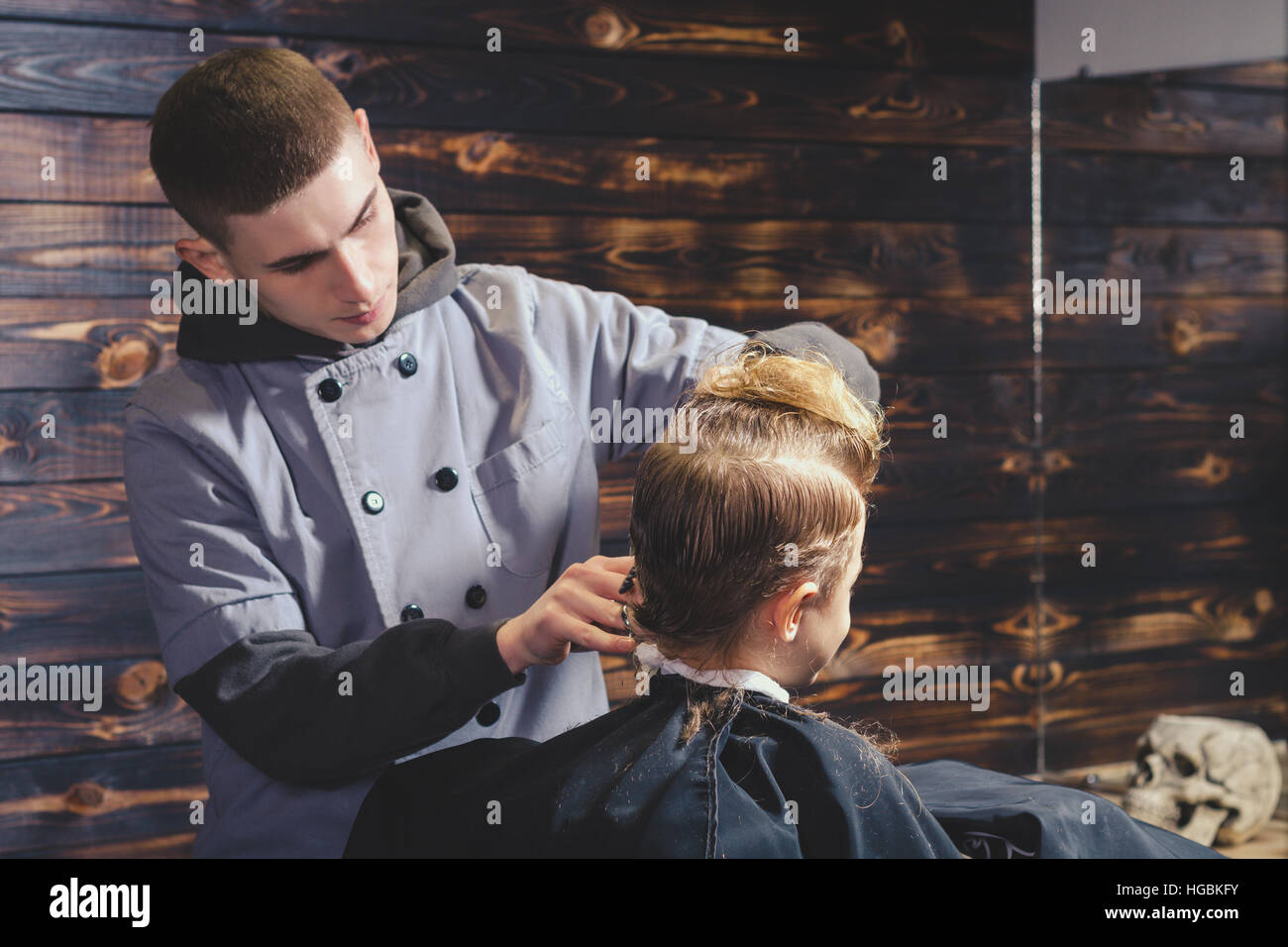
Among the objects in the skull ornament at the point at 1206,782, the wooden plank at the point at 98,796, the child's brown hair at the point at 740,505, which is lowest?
the skull ornament at the point at 1206,782

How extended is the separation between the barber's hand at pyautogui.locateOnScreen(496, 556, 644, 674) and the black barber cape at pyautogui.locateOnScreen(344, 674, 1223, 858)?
146 millimetres

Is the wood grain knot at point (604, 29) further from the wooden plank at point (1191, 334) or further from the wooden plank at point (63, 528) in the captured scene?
the wooden plank at point (1191, 334)

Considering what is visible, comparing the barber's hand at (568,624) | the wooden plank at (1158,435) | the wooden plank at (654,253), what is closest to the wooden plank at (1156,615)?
the wooden plank at (1158,435)

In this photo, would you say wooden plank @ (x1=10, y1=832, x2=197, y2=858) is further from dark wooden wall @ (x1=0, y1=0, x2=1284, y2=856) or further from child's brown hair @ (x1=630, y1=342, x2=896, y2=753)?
child's brown hair @ (x1=630, y1=342, x2=896, y2=753)

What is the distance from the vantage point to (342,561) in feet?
4.26

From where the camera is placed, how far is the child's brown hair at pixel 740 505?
1.15 meters

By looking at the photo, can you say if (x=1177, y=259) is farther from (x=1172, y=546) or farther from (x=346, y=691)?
(x=346, y=691)

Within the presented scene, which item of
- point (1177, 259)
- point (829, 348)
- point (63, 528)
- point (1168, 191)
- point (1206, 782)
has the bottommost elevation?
point (1206, 782)

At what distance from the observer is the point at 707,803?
3.61ft

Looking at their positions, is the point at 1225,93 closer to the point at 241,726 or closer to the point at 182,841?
the point at 241,726

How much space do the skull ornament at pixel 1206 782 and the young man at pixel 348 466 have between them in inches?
64.2

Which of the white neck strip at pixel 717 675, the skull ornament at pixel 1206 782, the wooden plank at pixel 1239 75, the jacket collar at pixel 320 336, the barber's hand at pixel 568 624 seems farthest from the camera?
the wooden plank at pixel 1239 75

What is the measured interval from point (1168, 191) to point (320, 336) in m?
2.22

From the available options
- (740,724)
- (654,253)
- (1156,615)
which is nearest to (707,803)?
(740,724)
